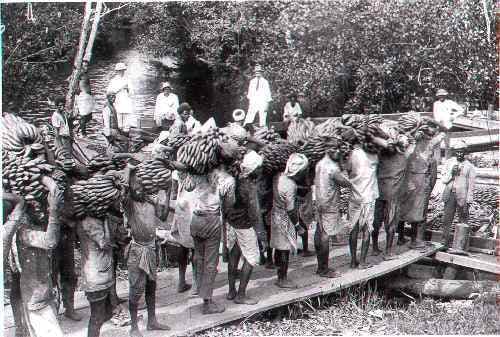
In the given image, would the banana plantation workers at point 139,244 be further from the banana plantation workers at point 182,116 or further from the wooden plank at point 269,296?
the banana plantation workers at point 182,116

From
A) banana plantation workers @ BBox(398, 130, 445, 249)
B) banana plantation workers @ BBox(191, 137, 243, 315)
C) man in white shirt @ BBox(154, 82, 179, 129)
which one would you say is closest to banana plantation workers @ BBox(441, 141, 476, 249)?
banana plantation workers @ BBox(398, 130, 445, 249)

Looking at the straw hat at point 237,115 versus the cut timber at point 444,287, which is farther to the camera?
the straw hat at point 237,115

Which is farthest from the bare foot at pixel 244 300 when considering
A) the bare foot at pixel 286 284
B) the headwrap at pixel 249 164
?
the headwrap at pixel 249 164

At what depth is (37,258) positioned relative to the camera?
5.35 meters

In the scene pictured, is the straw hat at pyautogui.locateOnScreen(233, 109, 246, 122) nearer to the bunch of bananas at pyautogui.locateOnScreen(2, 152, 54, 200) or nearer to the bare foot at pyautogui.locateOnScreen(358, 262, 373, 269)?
the bare foot at pyautogui.locateOnScreen(358, 262, 373, 269)

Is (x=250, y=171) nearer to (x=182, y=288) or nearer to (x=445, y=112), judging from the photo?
(x=182, y=288)

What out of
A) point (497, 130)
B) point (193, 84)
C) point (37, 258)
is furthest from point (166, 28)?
point (37, 258)

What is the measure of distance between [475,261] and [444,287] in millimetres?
672

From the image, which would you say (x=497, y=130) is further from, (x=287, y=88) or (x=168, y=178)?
(x=168, y=178)

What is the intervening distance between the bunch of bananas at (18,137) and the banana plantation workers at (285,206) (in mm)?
2956

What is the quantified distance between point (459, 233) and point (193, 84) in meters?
7.54

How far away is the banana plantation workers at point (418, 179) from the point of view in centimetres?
903

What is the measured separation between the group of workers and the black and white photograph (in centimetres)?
2

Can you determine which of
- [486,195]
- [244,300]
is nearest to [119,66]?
[244,300]
